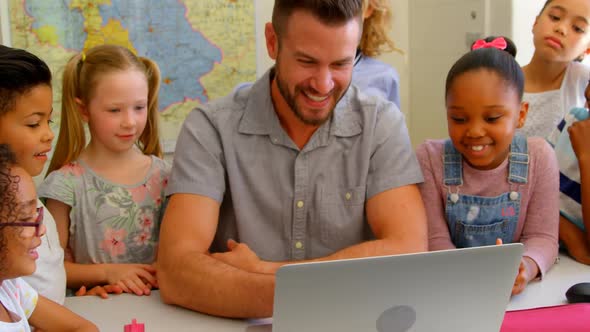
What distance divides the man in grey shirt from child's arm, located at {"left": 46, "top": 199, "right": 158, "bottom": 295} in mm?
141

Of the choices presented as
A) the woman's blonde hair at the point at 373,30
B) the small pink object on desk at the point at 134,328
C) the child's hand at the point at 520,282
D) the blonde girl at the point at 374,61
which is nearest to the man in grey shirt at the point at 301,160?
the child's hand at the point at 520,282

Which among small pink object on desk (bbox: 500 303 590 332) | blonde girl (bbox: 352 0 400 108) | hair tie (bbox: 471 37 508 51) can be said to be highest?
hair tie (bbox: 471 37 508 51)

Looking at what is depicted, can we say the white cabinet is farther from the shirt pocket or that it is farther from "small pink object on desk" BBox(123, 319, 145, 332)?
"small pink object on desk" BBox(123, 319, 145, 332)

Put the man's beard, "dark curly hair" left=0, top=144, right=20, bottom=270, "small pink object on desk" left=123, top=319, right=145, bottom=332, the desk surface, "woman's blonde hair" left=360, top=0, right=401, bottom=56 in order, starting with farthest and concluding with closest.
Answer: "woman's blonde hair" left=360, top=0, right=401, bottom=56 → the man's beard → the desk surface → "small pink object on desk" left=123, top=319, right=145, bottom=332 → "dark curly hair" left=0, top=144, right=20, bottom=270

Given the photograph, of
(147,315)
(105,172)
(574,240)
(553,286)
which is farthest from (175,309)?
(574,240)

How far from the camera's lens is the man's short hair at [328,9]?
150 centimetres

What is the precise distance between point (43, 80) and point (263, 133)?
0.53m

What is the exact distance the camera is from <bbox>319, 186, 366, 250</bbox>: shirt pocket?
162 cm

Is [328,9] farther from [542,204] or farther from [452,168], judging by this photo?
[542,204]

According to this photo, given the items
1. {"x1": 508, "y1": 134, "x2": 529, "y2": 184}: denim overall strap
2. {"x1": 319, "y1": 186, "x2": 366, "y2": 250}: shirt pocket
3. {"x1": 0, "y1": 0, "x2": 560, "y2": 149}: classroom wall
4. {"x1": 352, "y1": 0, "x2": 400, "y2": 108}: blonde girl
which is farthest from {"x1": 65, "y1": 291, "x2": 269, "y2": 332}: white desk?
{"x1": 0, "y1": 0, "x2": 560, "y2": 149}: classroom wall

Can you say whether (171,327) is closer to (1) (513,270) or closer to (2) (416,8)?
(1) (513,270)

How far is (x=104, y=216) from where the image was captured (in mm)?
1799

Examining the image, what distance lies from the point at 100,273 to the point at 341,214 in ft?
2.05

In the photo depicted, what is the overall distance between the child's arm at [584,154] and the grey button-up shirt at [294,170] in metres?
0.46
